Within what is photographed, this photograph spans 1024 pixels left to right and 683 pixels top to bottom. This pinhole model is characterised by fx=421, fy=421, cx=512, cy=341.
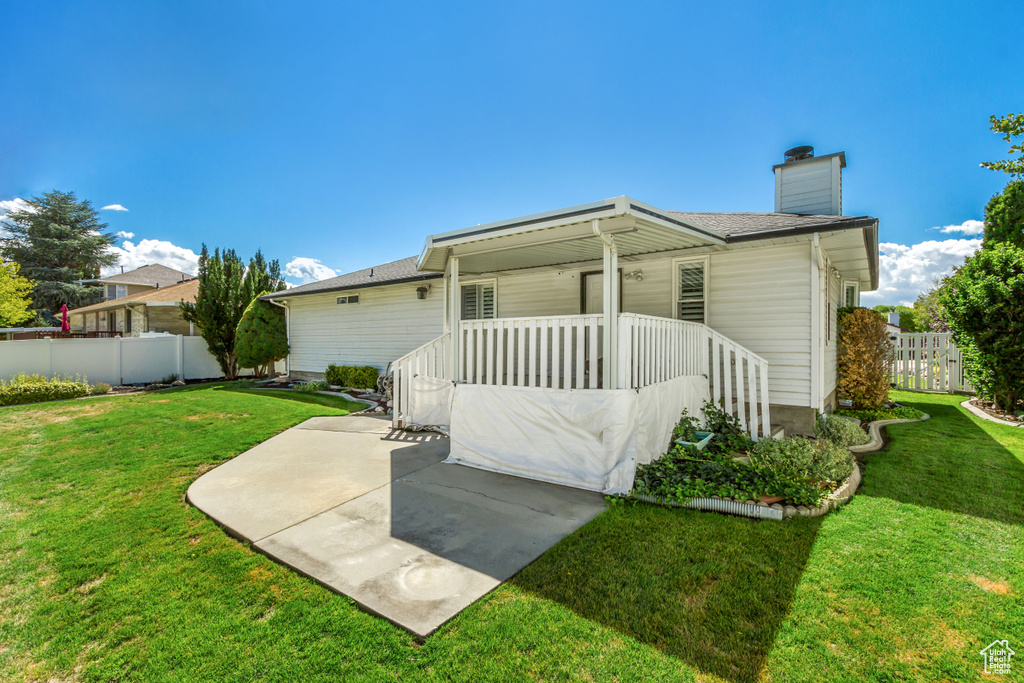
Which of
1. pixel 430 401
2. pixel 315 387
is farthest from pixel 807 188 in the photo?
pixel 315 387

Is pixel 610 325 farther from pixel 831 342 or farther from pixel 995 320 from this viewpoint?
pixel 995 320

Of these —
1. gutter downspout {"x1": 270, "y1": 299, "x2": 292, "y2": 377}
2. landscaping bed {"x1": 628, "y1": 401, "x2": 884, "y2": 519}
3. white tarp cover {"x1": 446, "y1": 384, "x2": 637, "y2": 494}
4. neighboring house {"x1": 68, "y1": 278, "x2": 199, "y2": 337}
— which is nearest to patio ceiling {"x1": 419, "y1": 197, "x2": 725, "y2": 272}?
white tarp cover {"x1": 446, "y1": 384, "x2": 637, "y2": 494}

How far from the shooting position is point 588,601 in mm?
2467

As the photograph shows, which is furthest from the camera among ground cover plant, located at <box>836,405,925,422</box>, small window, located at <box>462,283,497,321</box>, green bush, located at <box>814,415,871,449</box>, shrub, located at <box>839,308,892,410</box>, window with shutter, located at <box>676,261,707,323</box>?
small window, located at <box>462,283,497,321</box>

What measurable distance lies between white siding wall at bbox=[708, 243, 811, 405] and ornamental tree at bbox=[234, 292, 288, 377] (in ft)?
42.1

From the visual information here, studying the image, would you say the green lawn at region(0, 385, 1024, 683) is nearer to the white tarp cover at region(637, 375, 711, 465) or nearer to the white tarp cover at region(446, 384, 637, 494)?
the white tarp cover at region(446, 384, 637, 494)

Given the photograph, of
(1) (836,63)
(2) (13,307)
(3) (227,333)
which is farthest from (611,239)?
(2) (13,307)

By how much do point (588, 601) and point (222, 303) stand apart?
15664mm

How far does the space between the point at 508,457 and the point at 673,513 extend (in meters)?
Answer: 1.92

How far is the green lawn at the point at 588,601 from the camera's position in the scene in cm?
200

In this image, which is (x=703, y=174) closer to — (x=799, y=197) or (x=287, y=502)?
(x=799, y=197)

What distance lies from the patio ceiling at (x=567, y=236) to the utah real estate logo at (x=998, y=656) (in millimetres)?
3574

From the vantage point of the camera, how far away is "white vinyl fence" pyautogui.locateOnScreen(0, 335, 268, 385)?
36.7 ft

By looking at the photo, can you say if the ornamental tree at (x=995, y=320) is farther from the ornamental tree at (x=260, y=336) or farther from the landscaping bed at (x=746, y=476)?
the ornamental tree at (x=260, y=336)
